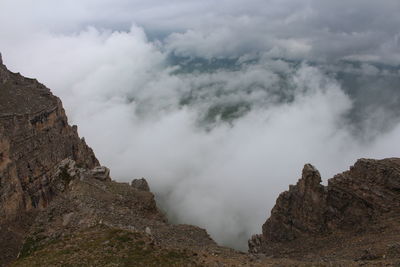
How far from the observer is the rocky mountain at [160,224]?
32594mm

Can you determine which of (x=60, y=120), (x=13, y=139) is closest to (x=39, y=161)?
(x=13, y=139)

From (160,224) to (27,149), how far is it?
219 ft

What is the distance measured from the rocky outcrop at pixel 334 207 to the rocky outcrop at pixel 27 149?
45.5m

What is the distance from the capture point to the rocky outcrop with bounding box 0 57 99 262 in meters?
74.7

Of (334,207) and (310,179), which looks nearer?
(334,207)

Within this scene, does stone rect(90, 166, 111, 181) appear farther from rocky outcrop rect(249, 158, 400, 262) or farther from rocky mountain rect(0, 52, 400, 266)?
rocky outcrop rect(249, 158, 400, 262)

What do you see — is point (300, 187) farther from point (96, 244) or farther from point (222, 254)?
point (96, 244)

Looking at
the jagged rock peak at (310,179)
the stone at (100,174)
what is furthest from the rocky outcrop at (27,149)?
the jagged rock peak at (310,179)

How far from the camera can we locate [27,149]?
311ft

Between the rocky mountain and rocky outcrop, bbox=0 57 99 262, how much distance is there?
382mm

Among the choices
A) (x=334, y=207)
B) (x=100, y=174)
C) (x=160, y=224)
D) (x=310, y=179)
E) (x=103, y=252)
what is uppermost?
(x=310, y=179)

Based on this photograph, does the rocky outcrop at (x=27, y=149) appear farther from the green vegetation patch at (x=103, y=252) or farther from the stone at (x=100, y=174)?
the green vegetation patch at (x=103, y=252)

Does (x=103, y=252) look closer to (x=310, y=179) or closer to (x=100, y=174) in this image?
(x=100, y=174)

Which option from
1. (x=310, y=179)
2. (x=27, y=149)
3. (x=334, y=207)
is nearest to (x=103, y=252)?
(x=334, y=207)
